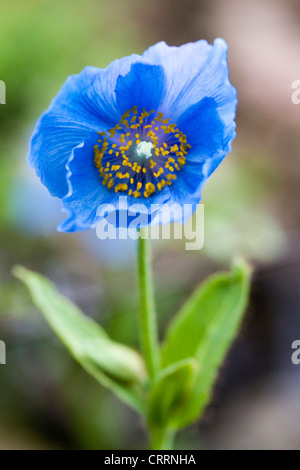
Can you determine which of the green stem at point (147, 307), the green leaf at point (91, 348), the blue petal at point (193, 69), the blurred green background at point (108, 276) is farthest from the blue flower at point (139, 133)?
the blurred green background at point (108, 276)

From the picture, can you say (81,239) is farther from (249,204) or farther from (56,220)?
(249,204)

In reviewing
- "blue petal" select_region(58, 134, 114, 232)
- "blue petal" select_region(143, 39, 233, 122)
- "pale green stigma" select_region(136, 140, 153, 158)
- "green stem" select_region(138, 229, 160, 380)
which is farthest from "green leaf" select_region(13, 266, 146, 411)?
"blue petal" select_region(143, 39, 233, 122)

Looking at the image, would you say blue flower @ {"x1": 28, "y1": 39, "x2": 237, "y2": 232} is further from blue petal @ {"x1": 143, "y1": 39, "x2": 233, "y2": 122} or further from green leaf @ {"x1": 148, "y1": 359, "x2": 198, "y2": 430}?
green leaf @ {"x1": 148, "y1": 359, "x2": 198, "y2": 430}

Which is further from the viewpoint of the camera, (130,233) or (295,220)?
(295,220)

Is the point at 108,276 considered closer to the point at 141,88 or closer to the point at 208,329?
the point at 208,329

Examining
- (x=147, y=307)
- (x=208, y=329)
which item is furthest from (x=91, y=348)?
(x=208, y=329)

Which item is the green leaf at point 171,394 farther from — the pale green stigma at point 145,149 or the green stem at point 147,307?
the pale green stigma at point 145,149

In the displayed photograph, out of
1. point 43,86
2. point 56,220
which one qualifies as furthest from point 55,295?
point 43,86
